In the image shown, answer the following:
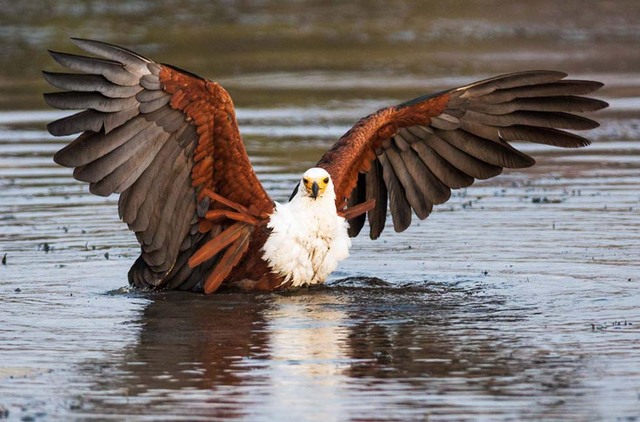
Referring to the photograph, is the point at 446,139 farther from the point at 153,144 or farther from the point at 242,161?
the point at 153,144

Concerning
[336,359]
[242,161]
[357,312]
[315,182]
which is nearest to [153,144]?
[242,161]

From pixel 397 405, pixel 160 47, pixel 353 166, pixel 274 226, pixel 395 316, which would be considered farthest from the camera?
pixel 160 47

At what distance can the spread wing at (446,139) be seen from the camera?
32.9ft

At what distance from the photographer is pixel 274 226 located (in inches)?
374

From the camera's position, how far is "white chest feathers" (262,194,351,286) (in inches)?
372

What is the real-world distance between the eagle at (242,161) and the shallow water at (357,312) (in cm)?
30

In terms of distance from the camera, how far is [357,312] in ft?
Result: 29.2

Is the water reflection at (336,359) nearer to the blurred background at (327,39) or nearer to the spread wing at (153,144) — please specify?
the spread wing at (153,144)

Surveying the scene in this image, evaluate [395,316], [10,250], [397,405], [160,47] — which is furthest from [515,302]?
[160,47]

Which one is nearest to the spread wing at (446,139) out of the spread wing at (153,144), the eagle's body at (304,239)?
the eagle's body at (304,239)

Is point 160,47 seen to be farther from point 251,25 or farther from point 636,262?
point 636,262

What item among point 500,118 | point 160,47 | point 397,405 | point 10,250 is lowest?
point 397,405

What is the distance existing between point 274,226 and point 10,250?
2346 millimetres

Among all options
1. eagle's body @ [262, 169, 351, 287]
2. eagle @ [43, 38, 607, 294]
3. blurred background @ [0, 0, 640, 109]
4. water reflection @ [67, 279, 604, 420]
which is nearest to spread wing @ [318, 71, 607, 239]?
eagle @ [43, 38, 607, 294]
